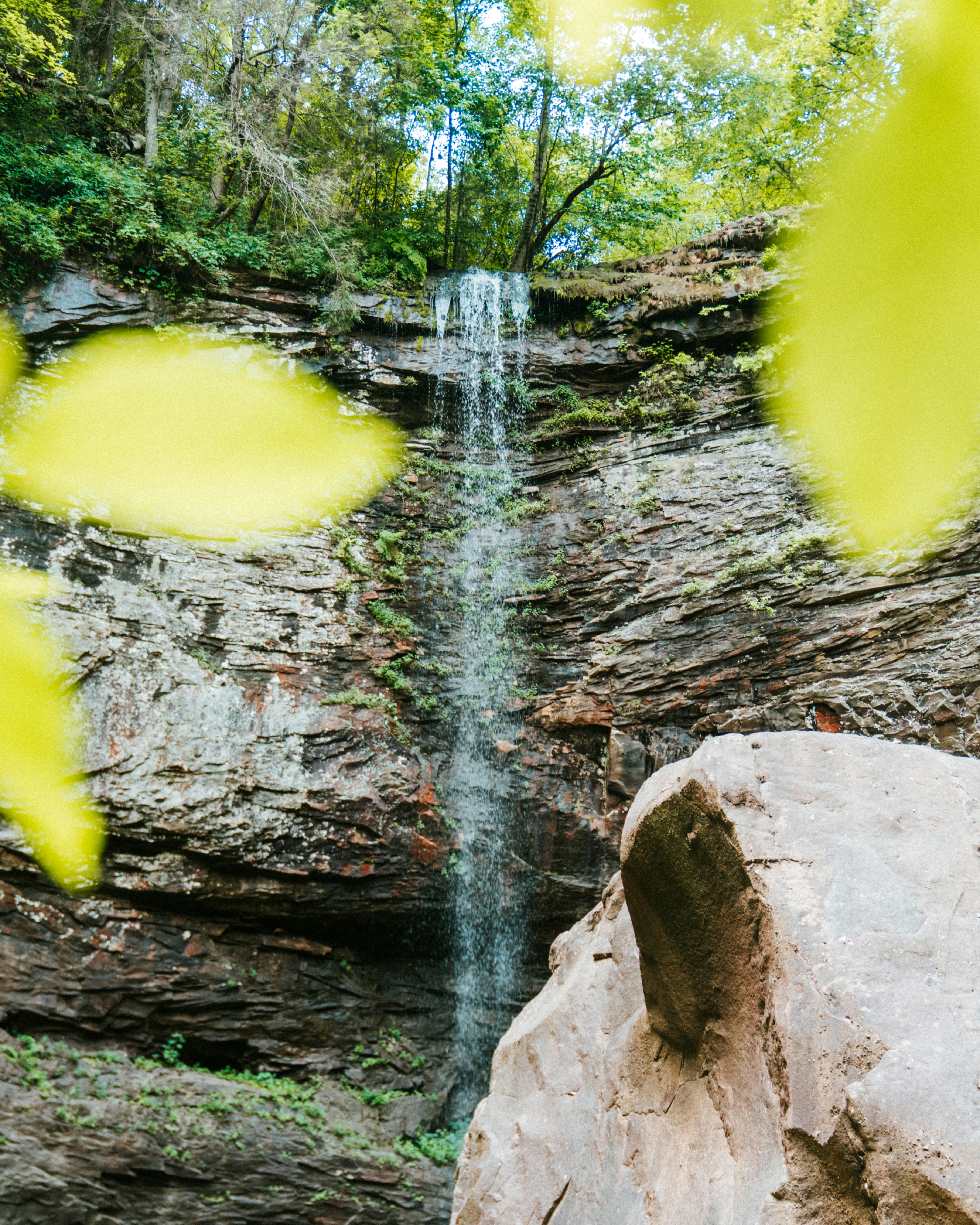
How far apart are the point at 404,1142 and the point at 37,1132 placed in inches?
125

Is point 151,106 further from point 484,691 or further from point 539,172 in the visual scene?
point 484,691

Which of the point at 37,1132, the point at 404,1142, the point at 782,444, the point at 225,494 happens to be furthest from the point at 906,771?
the point at 225,494

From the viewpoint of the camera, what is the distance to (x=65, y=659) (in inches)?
306

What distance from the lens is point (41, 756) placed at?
7375mm

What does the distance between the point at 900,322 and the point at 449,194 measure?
812 cm

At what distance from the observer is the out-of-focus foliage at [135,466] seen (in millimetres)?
7359

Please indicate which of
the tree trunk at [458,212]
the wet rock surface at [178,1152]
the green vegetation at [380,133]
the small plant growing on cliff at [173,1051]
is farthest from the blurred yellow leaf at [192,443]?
the wet rock surface at [178,1152]

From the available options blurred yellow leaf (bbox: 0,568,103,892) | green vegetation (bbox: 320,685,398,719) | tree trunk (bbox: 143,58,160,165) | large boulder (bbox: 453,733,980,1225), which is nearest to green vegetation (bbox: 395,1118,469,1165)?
blurred yellow leaf (bbox: 0,568,103,892)

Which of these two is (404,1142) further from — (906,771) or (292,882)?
(906,771)

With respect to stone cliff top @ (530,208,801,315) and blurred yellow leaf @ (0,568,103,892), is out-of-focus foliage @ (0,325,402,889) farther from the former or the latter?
stone cliff top @ (530,208,801,315)

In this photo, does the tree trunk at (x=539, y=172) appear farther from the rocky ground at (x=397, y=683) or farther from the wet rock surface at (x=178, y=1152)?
the wet rock surface at (x=178, y=1152)

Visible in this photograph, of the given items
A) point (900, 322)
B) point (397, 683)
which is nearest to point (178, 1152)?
point (397, 683)

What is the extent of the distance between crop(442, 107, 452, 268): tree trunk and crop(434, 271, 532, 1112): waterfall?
2049 millimetres

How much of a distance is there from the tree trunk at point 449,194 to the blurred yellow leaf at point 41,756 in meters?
8.63
